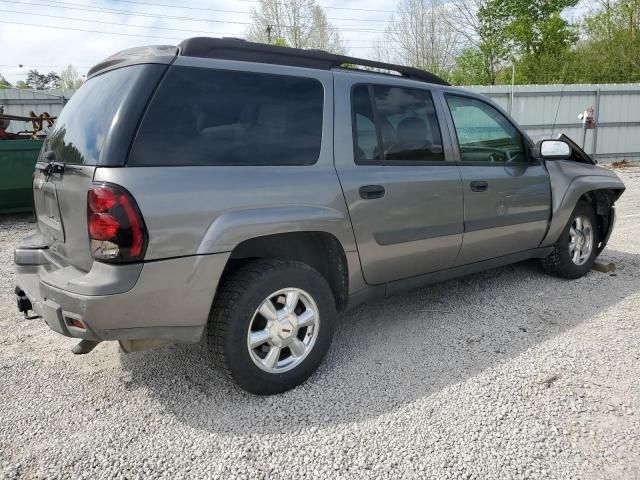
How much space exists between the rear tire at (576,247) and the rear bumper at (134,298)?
131 inches

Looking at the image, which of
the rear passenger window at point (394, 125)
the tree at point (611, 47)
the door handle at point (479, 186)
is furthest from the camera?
the tree at point (611, 47)

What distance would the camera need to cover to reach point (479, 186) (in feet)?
11.8

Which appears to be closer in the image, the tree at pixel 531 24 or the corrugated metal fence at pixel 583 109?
the corrugated metal fence at pixel 583 109

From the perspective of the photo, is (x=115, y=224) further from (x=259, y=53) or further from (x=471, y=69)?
(x=471, y=69)

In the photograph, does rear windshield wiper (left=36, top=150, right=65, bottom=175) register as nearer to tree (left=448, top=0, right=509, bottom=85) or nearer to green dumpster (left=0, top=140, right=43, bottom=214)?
green dumpster (left=0, top=140, right=43, bottom=214)

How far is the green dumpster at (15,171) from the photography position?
7.82 metres

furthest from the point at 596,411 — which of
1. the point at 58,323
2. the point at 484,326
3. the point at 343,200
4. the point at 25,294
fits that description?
the point at 25,294

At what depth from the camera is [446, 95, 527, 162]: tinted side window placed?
3.61 m

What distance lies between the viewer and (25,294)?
274 centimetres

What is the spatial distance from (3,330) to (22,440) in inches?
65.4

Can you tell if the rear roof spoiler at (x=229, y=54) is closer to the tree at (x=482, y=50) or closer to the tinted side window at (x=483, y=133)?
the tinted side window at (x=483, y=133)

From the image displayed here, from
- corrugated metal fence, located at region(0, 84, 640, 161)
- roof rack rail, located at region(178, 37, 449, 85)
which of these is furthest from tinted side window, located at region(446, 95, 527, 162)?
corrugated metal fence, located at region(0, 84, 640, 161)

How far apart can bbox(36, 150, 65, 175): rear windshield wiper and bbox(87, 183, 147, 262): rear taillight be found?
431mm

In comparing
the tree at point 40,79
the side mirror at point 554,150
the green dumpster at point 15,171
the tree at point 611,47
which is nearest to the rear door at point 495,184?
the side mirror at point 554,150
